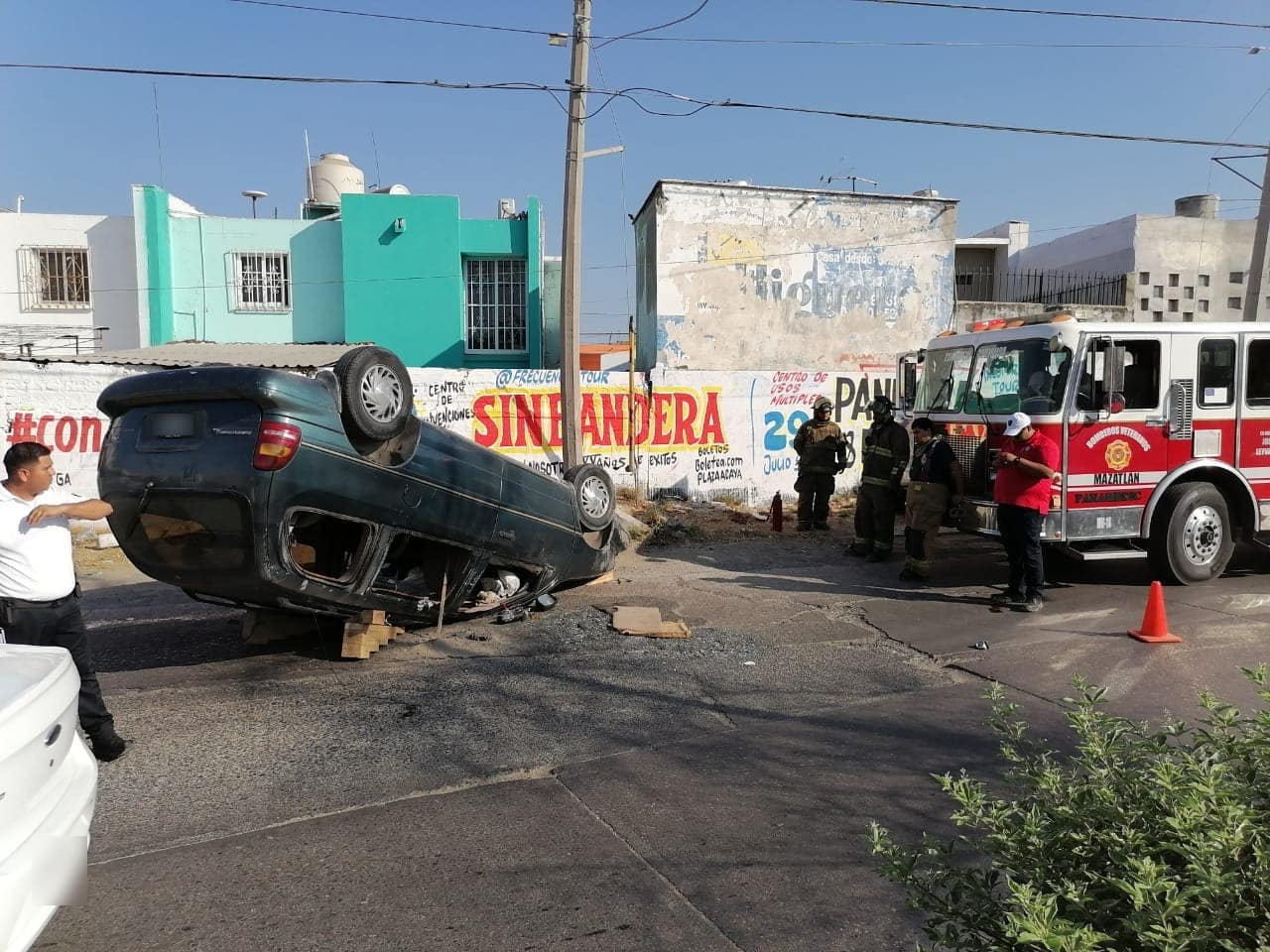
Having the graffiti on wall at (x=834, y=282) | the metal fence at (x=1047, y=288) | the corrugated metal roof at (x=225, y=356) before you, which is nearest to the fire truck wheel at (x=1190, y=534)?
the graffiti on wall at (x=834, y=282)

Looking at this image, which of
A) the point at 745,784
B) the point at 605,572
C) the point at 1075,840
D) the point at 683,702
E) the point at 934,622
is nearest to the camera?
the point at 1075,840

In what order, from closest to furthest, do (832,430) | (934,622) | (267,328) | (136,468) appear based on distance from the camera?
1. (136,468)
2. (934,622)
3. (832,430)
4. (267,328)

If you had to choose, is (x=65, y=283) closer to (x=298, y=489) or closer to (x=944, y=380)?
(x=298, y=489)

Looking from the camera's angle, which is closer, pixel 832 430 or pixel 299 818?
pixel 299 818

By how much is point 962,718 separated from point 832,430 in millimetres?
6877

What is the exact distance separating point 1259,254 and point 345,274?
17629mm

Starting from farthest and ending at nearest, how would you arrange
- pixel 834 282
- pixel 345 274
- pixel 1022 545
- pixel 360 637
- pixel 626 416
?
pixel 345 274, pixel 834 282, pixel 626 416, pixel 1022 545, pixel 360 637

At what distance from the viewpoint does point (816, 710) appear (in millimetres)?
5312

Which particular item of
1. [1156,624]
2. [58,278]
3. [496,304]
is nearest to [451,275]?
[496,304]

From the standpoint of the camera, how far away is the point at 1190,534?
837 cm

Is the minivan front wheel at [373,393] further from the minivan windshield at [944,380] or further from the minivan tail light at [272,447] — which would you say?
the minivan windshield at [944,380]

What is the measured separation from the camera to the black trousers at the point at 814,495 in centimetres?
1187

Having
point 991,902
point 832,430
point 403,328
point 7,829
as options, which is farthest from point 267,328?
point 991,902

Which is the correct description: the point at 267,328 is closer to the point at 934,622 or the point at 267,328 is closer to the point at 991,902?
the point at 934,622
